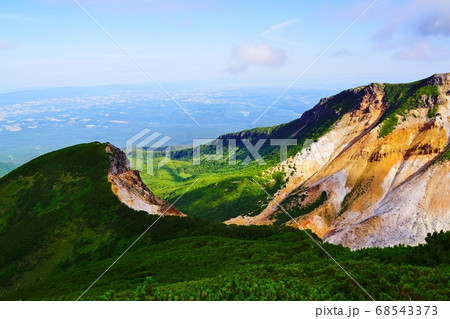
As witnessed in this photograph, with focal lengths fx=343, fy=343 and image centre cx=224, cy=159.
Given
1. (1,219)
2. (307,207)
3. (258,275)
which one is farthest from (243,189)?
(258,275)

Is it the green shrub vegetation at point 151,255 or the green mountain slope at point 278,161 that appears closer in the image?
the green shrub vegetation at point 151,255

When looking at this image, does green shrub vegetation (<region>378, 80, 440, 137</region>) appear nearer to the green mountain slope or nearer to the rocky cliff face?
the green mountain slope

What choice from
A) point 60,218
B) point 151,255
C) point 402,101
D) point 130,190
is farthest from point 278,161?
point 151,255

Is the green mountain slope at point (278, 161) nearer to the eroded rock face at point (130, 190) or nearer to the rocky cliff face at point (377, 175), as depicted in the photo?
the rocky cliff face at point (377, 175)

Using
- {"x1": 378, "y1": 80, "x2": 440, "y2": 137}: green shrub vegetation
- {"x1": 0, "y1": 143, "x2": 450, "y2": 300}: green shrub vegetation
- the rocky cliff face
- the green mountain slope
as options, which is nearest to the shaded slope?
{"x1": 0, "y1": 143, "x2": 450, "y2": 300}: green shrub vegetation

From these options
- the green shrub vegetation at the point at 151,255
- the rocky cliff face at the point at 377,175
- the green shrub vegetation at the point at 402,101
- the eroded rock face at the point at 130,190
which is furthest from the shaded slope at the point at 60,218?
the green shrub vegetation at the point at 402,101
